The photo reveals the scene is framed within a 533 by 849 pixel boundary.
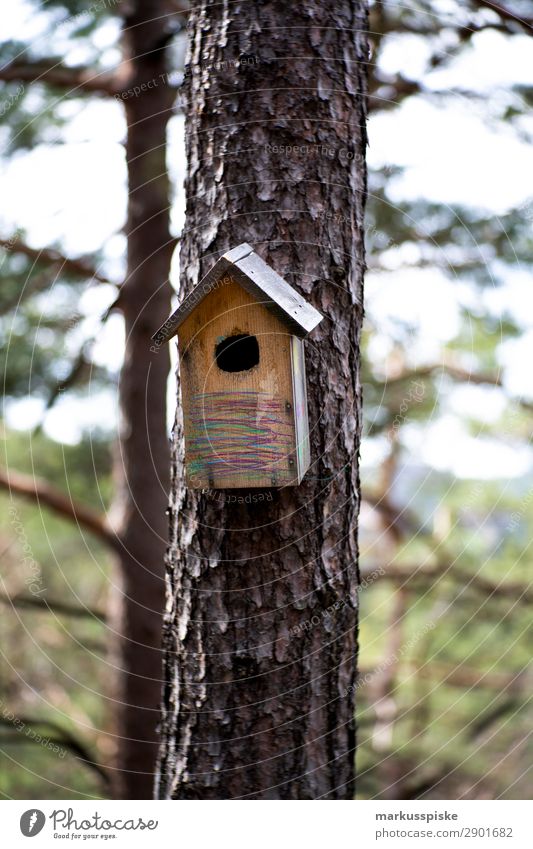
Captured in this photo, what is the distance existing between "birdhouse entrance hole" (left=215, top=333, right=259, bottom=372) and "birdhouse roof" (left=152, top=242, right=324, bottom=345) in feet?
0.54

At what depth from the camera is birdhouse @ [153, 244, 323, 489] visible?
1.84 metres

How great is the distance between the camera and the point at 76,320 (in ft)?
16.2

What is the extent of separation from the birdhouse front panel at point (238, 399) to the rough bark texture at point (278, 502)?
0.38 ft

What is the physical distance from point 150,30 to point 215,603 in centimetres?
416

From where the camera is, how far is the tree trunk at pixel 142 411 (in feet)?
15.2

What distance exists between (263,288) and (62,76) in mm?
3652

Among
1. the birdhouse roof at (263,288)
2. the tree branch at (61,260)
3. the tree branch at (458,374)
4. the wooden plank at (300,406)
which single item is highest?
the tree branch at (61,260)

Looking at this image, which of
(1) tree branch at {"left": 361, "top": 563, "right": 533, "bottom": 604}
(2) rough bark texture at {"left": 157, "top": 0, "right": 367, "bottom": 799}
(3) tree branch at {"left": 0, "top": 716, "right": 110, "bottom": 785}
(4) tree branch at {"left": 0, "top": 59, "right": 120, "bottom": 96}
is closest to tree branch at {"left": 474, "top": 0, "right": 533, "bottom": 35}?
(2) rough bark texture at {"left": 157, "top": 0, "right": 367, "bottom": 799}

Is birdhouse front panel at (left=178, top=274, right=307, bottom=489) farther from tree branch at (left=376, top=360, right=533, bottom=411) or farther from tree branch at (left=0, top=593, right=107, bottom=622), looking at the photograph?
tree branch at (left=376, top=360, right=533, bottom=411)

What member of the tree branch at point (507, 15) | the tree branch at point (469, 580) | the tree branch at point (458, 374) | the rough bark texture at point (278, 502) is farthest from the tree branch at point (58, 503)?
the tree branch at point (507, 15)

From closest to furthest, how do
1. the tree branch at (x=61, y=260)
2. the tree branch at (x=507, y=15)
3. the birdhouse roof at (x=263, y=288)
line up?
the birdhouse roof at (x=263, y=288) → the tree branch at (x=507, y=15) → the tree branch at (x=61, y=260)

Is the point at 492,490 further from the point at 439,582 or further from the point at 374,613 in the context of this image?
the point at 374,613

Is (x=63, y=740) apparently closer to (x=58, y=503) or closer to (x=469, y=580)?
(x=58, y=503)

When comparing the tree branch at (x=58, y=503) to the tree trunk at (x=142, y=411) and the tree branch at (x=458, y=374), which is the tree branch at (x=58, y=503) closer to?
the tree trunk at (x=142, y=411)
